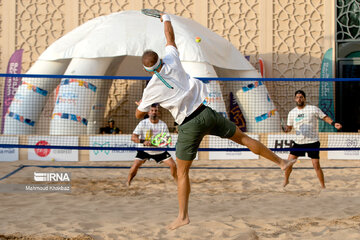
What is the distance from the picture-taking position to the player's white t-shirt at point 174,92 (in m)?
3.84

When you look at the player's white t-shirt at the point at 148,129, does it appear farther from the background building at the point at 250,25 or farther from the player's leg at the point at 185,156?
the background building at the point at 250,25

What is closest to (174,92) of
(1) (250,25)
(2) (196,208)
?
(2) (196,208)

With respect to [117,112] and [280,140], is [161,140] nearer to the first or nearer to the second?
[280,140]

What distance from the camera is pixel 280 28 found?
15.3m

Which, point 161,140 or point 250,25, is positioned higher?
point 250,25

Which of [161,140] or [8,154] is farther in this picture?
[8,154]

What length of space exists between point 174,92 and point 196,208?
1.78m

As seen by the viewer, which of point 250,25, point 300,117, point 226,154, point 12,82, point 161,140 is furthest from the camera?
point 250,25


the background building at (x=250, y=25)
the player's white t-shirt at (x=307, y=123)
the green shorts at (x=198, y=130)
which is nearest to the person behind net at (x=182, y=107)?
the green shorts at (x=198, y=130)

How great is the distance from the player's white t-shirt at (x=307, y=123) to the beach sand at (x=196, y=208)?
2.65 ft

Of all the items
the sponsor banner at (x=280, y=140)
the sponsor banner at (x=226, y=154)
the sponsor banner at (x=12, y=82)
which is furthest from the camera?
the sponsor banner at (x=12, y=82)

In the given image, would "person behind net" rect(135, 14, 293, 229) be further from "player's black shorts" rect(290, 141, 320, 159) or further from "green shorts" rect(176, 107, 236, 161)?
"player's black shorts" rect(290, 141, 320, 159)

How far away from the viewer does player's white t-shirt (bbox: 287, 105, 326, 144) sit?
638 cm

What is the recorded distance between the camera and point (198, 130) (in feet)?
12.7
